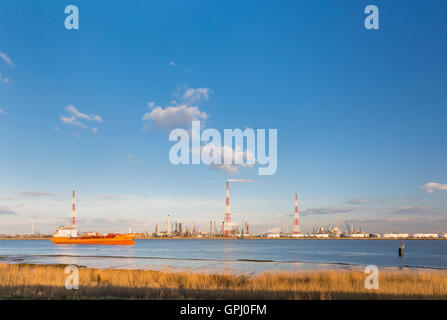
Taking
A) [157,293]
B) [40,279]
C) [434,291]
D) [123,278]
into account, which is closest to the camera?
[157,293]

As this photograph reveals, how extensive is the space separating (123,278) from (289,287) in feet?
55.2
